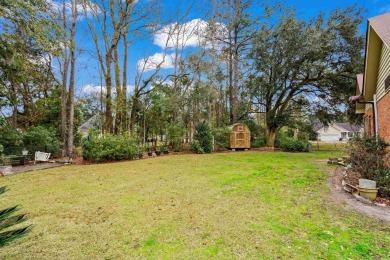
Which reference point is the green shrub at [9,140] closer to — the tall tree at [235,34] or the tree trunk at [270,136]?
the tall tree at [235,34]

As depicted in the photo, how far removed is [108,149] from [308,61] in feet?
43.0

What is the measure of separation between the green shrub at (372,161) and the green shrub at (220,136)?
9488mm

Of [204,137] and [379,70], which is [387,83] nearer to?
[379,70]

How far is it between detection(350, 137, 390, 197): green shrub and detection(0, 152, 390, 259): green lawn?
1034mm

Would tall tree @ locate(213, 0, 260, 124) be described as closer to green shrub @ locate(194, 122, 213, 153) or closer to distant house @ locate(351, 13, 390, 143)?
green shrub @ locate(194, 122, 213, 153)

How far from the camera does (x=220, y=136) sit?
14648mm

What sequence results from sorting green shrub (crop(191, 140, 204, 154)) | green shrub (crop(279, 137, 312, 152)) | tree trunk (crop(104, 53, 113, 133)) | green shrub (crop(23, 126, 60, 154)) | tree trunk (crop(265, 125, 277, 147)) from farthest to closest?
tree trunk (crop(265, 125, 277, 147)) → green shrub (crop(279, 137, 312, 152)) → green shrub (crop(191, 140, 204, 154)) → tree trunk (crop(104, 53, 113, 133)) → green shrub (crop(23, 126, 60, 154))

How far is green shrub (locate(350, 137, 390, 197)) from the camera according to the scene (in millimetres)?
4336

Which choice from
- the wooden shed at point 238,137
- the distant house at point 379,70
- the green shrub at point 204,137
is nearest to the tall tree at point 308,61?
the wooden shed at point 238,137

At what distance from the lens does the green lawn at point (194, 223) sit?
238cm

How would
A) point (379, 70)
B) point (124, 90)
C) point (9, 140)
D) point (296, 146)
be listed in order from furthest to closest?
point (296, 146) → point (124, 90) → point (9, 140) → point (379, 70)

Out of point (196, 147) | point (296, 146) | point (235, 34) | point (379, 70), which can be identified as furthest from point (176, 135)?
point (379, 70)

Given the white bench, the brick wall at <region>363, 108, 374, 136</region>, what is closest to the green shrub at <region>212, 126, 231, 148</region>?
the brick wall at <region>363, 108, 374, 136</region>

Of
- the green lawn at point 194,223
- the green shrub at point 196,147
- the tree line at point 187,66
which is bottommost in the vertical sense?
the green lawn at point 194,223
